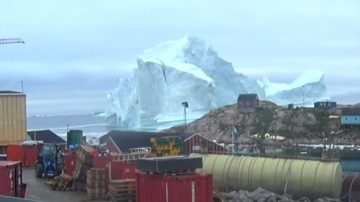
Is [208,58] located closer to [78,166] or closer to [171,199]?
[78,166]

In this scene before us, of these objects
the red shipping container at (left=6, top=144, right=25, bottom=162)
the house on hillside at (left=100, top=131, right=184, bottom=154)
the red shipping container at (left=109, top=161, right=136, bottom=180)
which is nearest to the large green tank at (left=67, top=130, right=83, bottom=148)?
the red shipping container at (left=6, top=144, right=25, bottom=162)

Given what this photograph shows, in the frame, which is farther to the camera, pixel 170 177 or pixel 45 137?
pixel 45 137

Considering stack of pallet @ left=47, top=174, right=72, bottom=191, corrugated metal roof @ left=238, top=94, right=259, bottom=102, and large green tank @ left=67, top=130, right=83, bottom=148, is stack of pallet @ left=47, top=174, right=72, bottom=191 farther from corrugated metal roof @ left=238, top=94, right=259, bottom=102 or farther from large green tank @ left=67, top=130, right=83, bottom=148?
corrugated metal roof @ left=238, top=94, right=259, bottom=102

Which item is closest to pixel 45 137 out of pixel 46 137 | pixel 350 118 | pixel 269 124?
pixel 46 137

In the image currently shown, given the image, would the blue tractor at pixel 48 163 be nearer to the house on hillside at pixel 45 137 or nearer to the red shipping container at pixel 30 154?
the red shipping container at pixel 30 154

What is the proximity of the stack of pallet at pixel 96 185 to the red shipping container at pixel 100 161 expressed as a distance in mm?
1245

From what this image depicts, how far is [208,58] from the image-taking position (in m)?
87.7

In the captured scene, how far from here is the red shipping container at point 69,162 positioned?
25859 mm

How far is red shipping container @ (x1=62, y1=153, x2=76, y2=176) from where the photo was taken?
25859 mm

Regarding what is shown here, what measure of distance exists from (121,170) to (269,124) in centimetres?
6529

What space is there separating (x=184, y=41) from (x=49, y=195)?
65125mm

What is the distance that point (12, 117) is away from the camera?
110 feet

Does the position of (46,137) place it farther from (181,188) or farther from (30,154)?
(181,188)

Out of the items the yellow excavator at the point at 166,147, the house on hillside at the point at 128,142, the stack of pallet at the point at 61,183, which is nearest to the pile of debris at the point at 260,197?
the yellow excavator at the point at 166,147
